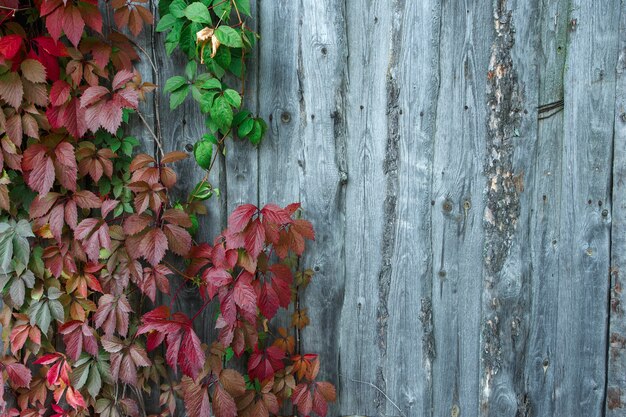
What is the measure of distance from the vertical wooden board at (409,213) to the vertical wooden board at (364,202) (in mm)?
24

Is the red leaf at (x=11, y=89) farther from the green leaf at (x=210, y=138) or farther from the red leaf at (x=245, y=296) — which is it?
the red leaf at (x=245, y=296)

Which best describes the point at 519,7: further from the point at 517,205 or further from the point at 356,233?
the point at 356,233

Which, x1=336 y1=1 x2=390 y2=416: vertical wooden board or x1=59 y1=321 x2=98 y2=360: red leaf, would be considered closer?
x1=59 y1=321 x2=98 y2=360: red leaf

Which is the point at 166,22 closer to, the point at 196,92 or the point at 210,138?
the point at 196,92

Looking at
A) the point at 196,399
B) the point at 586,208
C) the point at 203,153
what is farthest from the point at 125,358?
the point at 586,208

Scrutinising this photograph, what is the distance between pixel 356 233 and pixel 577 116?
89 centimetres

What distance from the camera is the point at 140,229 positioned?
1.69 m

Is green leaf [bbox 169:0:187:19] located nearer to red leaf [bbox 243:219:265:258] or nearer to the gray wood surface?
the gray wood surface

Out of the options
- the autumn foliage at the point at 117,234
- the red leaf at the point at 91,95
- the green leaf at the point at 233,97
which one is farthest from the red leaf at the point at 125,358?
the green leaf at the point at 233,97

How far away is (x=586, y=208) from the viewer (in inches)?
74.4

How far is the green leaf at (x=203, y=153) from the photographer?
5.87ft

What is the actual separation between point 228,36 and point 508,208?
3.69 feet

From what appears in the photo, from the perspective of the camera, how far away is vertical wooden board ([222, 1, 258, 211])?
1.87 m

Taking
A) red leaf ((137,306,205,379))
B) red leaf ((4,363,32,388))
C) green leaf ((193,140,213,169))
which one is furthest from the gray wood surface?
red leaf ((4,363,32,388))
